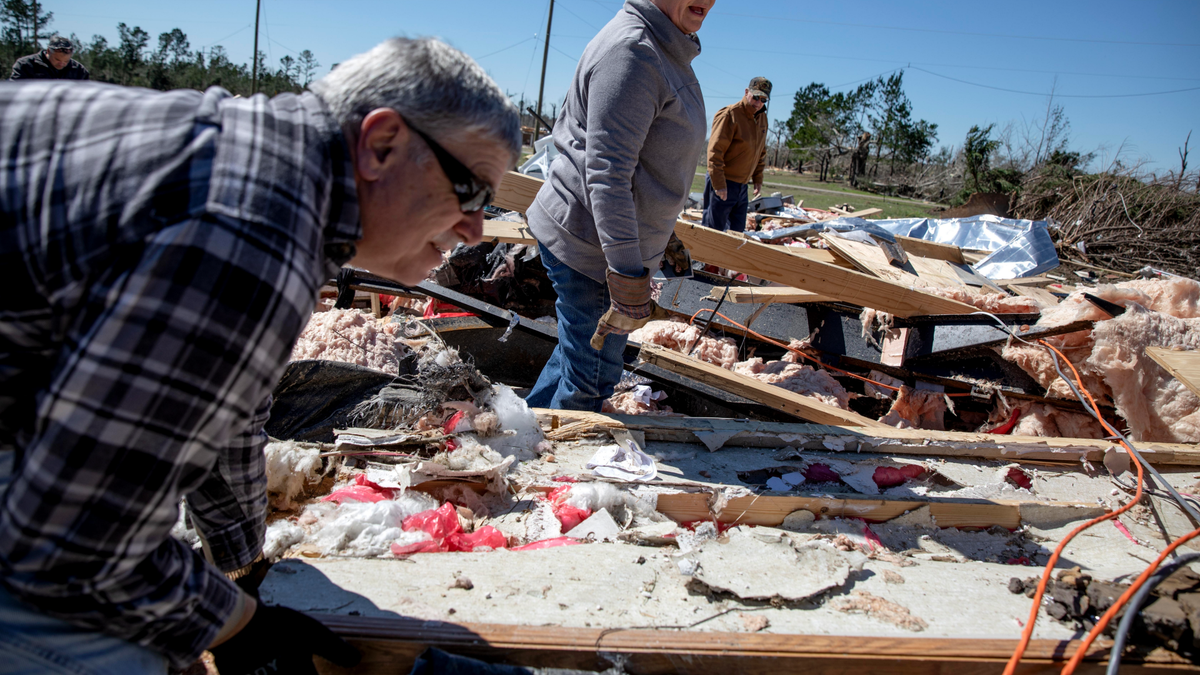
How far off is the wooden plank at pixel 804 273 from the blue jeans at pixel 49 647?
2823 mm

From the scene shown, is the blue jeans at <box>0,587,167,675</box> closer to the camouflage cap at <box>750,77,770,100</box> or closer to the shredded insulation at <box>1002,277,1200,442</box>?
the shredded insulation at <box>1002,277,1200,442</box>

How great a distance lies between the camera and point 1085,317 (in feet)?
10.5

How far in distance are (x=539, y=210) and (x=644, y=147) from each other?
1.62ft

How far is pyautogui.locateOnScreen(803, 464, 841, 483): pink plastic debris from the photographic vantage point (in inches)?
94.0

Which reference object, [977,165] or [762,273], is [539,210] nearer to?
[762,273]

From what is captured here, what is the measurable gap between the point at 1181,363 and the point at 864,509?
1.80m

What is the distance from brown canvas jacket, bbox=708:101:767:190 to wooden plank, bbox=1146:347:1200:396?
12.3 feet

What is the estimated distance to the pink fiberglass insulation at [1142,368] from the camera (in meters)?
2.92

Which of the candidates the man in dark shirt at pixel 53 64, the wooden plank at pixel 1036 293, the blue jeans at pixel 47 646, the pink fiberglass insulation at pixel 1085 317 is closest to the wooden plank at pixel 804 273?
the pink fiberglass insulation at pixel 1085 317

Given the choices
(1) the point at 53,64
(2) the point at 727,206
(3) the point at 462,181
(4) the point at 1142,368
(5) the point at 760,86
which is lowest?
(4) the point at 1142,368

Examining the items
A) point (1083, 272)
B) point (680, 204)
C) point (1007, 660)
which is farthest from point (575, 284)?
point (1083, 272)

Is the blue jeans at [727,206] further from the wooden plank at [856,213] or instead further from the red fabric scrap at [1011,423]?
the wooden plank at [856,213]

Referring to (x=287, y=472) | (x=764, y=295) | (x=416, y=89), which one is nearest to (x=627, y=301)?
(x=287, y=472)

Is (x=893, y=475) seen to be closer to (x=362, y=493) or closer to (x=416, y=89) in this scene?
(x=362, y=493)
